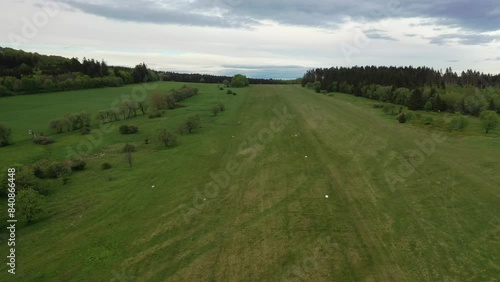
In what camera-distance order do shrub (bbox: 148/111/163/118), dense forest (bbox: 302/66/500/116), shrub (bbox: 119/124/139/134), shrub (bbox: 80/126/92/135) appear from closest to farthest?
1. shrub (bbox: 119/124/139/134)
2. shrub (bbox: 80/126/92/135)
3. shrub (bbox: 148/111/163/118)
4. dense forest (bbox: 302/66/500/116)

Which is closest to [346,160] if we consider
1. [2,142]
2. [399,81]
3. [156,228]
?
[156,228]

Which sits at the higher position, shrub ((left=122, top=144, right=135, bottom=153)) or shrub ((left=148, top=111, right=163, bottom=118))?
shrub ((left=148, top=111, right=163, bottom=118))

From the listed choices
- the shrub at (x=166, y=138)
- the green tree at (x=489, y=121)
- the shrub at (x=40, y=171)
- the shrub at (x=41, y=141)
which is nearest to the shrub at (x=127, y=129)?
the shrub at (x=41, y=141)

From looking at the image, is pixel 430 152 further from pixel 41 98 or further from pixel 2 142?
pixel 41 98

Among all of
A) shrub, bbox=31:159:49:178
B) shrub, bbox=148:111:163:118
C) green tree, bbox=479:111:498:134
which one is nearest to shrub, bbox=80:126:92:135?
shrub, bbox=148:111:163:118

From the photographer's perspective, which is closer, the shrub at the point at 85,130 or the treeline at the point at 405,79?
the shrub at the point at 85,130

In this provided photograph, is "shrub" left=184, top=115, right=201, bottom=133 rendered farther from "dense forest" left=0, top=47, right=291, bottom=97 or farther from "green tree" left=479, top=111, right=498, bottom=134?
"dense forest" left=0, top=47, right=291, bottom=97

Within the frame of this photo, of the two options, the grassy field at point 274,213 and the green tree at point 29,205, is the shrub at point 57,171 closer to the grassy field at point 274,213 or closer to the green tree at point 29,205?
the grassy field at point 274,213
